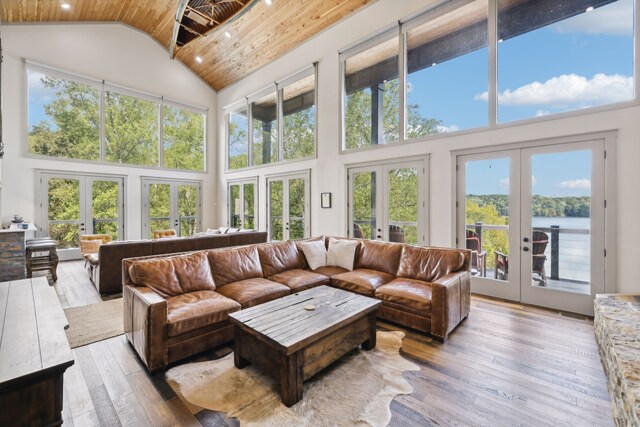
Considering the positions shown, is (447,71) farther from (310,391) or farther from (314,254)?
(310,391)

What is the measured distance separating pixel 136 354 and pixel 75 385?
1.58 feet

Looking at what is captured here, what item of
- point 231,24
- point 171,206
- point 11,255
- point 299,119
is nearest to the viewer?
point 11,255

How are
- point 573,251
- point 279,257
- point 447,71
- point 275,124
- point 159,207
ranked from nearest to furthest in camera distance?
point 573,251 → point 279,257 → point 447,71 → point 275,124 → point 159,207

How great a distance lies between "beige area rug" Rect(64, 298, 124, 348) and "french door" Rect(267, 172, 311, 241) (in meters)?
3.91

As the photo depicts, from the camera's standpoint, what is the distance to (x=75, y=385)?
210 cm

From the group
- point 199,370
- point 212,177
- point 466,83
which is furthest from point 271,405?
point 212,177

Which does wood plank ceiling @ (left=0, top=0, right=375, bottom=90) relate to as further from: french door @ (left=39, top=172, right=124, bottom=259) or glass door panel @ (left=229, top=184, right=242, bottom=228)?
french door @ (left=39, top=172, right=124, bottom=259)

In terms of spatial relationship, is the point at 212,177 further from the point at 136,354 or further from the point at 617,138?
the point at 617,138

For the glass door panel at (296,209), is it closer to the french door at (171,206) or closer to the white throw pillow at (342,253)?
the white throw pillow at (342,253)

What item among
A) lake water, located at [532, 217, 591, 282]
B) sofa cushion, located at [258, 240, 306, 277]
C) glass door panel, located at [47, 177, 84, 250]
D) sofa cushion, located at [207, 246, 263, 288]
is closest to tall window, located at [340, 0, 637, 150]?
lake water, located at [532, 217, 591, 282]

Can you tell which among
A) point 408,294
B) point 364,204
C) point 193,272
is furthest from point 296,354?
point 364,204

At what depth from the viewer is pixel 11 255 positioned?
4.13 m

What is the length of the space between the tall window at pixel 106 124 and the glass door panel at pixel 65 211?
682 mm

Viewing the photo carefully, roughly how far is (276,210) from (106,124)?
4860mm
